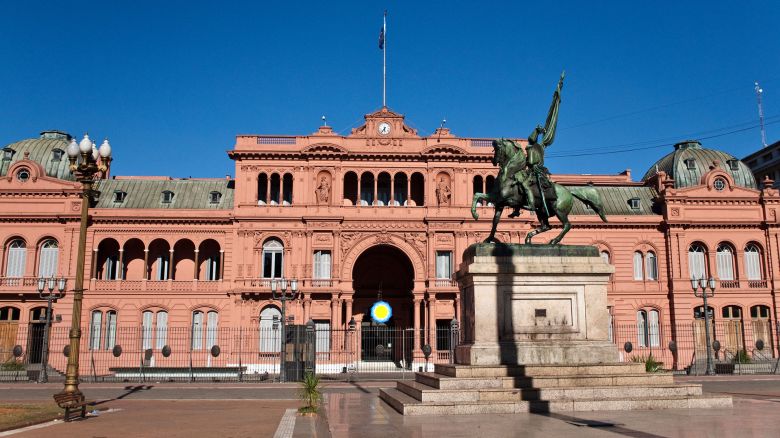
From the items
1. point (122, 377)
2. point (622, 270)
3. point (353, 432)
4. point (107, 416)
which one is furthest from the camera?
point (622, 270)

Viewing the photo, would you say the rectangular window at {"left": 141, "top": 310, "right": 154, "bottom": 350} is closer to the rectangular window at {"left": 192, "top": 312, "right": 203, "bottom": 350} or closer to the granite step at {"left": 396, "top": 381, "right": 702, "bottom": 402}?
the rectangular window at {"left": 192, "top": 312, "right": 203, "bottom": 350}

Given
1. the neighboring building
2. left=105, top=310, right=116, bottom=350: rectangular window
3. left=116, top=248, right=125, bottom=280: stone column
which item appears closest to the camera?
left=105, top=310, right=116, bottom=350: rectangular window

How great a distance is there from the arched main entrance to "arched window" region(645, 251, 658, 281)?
57.7 feet

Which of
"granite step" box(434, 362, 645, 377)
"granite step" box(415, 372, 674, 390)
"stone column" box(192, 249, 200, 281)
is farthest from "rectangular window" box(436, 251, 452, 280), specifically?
"granite step" box(415, 372, 674, 390)

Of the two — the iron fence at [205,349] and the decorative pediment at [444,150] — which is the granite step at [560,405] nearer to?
the iron fence at [205,349]

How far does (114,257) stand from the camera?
49.2 meters

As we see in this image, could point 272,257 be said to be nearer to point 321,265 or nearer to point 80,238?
point 321,265

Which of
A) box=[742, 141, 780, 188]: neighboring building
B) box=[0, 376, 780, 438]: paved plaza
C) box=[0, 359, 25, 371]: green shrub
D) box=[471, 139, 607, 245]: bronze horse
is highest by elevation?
box=[742, 141, 780, 188]: neighboring building

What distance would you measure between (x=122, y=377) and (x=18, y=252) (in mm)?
17005

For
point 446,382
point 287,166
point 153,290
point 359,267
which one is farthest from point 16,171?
point 446,382

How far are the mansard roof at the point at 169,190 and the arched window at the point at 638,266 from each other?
30.4 m

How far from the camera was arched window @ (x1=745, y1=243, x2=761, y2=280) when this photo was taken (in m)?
49.9

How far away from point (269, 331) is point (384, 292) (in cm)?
997

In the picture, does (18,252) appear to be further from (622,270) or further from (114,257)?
(622,270)
